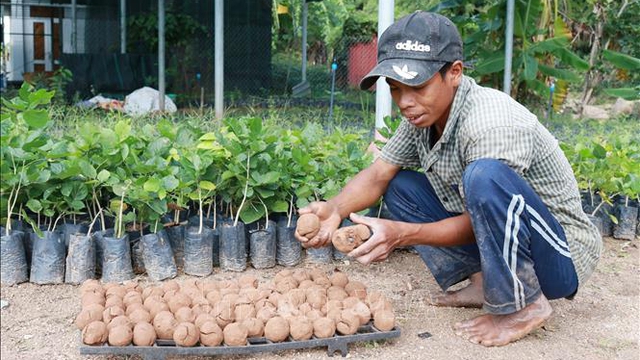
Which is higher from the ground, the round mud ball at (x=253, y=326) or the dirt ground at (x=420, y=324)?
the round mud ball at (x=253, y=326)

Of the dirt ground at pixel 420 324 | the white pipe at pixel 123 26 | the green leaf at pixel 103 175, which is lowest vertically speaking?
the dirt ground at pixel 420 324

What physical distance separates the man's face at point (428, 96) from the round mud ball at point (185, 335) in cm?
99

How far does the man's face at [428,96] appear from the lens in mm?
2271

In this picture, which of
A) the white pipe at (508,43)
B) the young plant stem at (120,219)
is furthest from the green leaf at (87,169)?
the white pipe at (508,43)

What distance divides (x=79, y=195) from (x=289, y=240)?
1.00 meters

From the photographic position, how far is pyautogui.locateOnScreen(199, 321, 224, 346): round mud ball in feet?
7.32

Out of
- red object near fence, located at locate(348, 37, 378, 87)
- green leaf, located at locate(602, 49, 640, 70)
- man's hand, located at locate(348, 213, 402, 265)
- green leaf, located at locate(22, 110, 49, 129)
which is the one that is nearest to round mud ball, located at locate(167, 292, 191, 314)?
man's hand, located at locate(348, 213, 402, 265)

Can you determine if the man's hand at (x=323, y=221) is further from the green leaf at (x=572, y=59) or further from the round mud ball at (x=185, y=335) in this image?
the green leaf at (x=572, y=59)

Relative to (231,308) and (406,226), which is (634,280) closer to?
(406,226)

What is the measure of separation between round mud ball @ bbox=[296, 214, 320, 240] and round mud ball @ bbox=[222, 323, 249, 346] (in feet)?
1.34

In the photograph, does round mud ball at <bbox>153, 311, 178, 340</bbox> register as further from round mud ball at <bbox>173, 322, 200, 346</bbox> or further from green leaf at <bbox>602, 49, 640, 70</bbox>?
green leaf at <bbox>602, 49, 640, 70</bbox>

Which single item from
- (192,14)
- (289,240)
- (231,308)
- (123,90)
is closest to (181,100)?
(123,90)

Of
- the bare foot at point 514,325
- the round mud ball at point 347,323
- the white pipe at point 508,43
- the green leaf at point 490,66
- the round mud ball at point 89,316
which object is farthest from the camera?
the green leaf at point 490,66

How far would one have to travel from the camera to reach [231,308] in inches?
94.0
